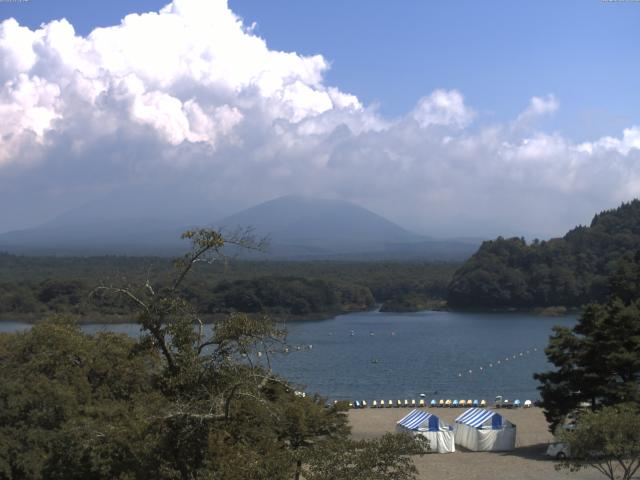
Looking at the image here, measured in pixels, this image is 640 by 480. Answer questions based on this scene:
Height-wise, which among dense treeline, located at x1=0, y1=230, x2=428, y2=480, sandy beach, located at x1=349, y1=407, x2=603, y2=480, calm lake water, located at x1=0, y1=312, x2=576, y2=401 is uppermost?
dense treeline, located at x1=0, y1=230, x2=428, y2=480

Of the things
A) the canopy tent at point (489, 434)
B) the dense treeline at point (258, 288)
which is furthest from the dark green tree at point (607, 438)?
the dense treeline at point (258, 288)

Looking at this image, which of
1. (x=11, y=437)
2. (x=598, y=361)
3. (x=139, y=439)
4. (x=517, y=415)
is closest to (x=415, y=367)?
(x=517, y=415)

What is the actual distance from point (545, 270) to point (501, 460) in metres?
51.6

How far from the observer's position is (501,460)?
1580cm

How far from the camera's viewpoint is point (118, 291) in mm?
6078

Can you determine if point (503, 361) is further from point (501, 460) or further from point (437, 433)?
point (501, 460)

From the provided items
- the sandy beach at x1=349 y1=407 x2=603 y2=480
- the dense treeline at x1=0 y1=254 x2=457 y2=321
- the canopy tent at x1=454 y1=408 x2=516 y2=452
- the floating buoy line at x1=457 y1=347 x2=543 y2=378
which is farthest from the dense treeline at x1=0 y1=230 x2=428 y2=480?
the dense treeline at x1=0 y1=254 x2=457 y2=321

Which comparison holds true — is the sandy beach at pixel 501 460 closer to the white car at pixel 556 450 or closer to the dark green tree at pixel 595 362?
the white car at pixel 556 450

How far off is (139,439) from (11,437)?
4.62m

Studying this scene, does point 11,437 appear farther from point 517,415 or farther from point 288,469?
point 517,415

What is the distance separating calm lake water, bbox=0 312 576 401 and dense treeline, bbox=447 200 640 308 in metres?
5.20

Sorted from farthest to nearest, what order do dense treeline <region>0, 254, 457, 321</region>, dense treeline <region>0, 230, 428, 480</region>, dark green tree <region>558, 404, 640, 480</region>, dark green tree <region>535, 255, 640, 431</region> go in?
1. dense treeline <region>0, 254, 457, 321</region>
2. dark green tree <region>535, 255, 640, 431</region>
3. dark green tree <region>558, 404, 640, 480</region>
4. dense treeline <region>0, 230, 428, 480</region>

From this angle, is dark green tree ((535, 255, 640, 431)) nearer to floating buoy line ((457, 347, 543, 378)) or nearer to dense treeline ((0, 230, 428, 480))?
dense treeline ((0, 230, 428, 480))

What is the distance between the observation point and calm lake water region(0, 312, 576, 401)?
96.3 ft
